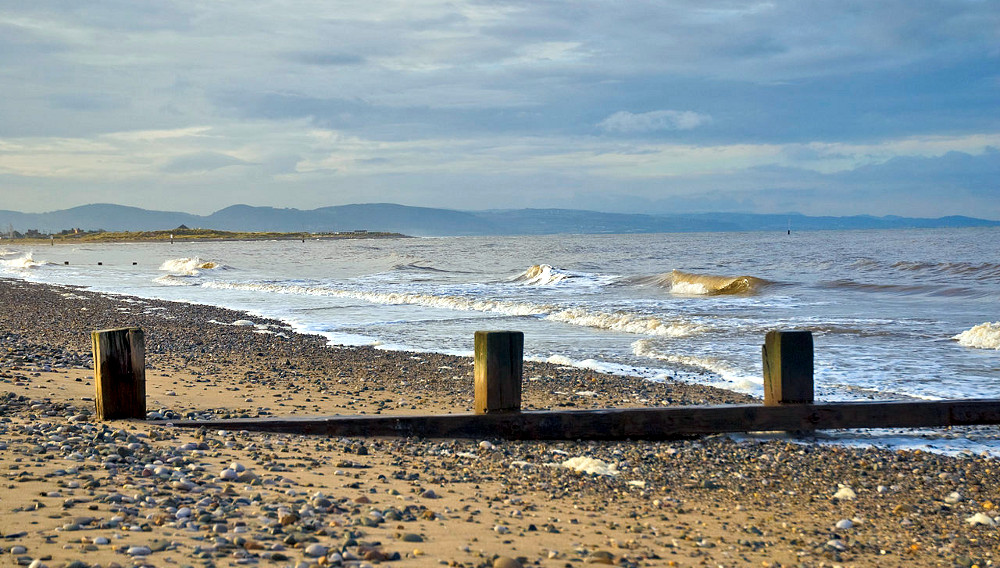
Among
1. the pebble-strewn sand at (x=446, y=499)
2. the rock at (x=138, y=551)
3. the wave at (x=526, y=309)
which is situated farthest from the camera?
the wave at (x=526, y=309)

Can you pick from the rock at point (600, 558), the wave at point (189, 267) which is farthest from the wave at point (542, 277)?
the rock at point (600, 558)

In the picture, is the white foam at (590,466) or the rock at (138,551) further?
the white foam at (590,466)

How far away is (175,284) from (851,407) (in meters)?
32.2

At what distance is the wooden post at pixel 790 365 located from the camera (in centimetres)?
680

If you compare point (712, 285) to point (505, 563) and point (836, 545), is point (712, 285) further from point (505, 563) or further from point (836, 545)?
point (505, 563)

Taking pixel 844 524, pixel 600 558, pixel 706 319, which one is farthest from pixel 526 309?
pixel 600 558

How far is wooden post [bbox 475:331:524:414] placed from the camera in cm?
642

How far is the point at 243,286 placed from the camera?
31812 mm

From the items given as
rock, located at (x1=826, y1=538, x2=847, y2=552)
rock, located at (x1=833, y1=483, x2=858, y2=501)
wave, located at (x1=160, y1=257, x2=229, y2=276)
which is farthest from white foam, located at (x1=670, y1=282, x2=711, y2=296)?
wave, located at (x1=160, y1=257, x2=229, y2=276)

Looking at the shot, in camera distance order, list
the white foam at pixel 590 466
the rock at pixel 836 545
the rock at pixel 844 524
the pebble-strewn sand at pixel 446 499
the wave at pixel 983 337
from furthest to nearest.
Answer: the wave at pixel 983 337 → the white foam at pixel 590 466 → the rock at pixel 844 524 → the rock at pixel 836 545 → the pebble-strewn sand at pixel 446 499

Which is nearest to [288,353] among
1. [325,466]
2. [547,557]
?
[325,466]

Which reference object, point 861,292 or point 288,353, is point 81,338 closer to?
point 288,353

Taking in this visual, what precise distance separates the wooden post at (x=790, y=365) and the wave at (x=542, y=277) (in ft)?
85.3

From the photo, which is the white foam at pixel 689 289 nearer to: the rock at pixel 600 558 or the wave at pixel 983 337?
the wave at pixel 983 337
